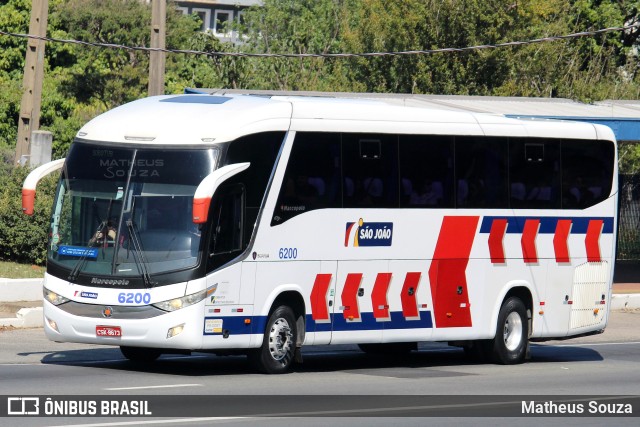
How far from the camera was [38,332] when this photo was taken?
70.4 ft

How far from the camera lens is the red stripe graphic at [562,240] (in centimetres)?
2014

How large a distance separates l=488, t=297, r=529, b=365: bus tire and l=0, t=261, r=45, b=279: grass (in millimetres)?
10158

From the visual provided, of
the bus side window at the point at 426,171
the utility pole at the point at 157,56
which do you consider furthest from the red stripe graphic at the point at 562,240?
the utility pole at the point at 157,56

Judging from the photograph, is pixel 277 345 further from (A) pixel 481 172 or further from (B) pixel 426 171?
(A) pixel 481 172

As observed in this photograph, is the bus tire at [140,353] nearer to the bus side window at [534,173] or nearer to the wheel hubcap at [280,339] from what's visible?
the wheel hubcap at [280,339]

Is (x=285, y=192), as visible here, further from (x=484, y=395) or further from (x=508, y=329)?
(x=508, y=329)

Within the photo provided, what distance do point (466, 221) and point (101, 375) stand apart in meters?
5.78

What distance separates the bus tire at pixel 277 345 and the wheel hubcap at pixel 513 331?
4.14 metres

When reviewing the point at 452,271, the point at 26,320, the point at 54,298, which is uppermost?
the point at 452,271

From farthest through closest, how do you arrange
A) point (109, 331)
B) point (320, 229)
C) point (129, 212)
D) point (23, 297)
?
point (23, 297) < point (320, 229) < point (129, 212) < point (109, 331)

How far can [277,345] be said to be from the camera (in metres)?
16.6

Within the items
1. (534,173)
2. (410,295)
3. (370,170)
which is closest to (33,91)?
(534,173)

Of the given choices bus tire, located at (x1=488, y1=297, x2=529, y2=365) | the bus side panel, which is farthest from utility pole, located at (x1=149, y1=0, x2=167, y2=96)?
the bus side panel

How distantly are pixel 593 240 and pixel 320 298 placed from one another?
5.43 m
